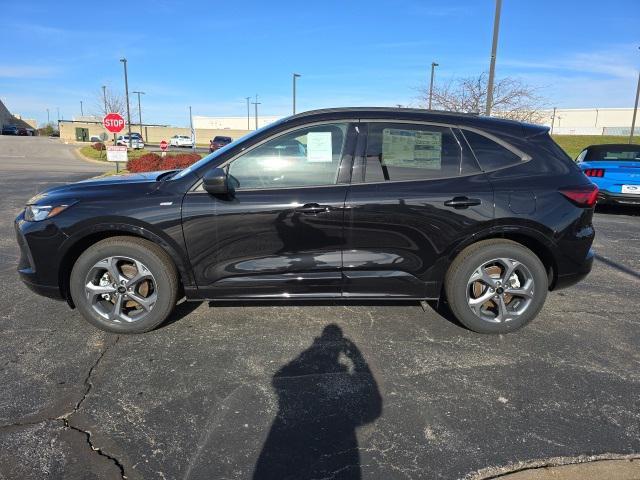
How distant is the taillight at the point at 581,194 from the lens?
3803 millimetres

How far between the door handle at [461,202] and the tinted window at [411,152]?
0.74ft

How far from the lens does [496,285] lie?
153 inches

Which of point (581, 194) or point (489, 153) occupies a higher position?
point (489, 153)

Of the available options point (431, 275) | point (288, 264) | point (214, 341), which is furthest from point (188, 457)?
point (431, 275)

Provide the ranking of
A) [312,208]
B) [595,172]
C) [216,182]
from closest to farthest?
[216,182]
[312,208]
[595,172]

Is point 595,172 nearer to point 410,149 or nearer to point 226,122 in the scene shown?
point 410,149

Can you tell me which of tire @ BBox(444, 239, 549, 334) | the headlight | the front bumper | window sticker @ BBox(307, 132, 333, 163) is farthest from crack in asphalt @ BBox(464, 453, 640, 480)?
the headlight

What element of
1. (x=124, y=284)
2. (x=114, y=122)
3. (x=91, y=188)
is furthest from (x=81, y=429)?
(x=114, y=122)

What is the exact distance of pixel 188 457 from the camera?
2.46 m

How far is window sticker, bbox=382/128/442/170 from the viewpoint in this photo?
3807 mm

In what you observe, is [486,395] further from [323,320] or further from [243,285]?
[243,285]

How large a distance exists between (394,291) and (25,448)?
8.65ft

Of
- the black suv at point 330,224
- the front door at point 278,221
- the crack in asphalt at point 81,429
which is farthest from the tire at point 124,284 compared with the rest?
the crack in asphalt at point 81,429

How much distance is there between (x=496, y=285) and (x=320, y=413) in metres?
1.91
